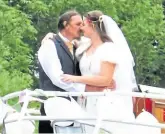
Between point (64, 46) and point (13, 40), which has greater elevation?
point (64, 46)

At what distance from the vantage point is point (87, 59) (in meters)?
4.62

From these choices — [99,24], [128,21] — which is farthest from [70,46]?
[128,21]

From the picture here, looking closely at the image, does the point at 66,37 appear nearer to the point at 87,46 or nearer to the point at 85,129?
the point at 87,46

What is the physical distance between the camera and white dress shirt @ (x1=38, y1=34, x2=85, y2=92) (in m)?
4.64

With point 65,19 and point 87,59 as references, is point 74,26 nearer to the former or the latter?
point 65,19

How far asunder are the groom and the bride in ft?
0.41

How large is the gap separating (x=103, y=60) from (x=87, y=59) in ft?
0.71

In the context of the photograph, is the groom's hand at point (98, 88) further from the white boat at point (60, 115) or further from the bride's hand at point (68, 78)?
the white boat at point (60, 115)

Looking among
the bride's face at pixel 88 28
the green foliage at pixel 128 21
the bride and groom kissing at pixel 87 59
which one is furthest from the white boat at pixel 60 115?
the green foliage at pixel 128 21

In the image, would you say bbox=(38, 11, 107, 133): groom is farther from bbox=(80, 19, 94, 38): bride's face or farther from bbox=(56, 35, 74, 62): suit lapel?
bbox=(80, 19, 94, 38): bride's face

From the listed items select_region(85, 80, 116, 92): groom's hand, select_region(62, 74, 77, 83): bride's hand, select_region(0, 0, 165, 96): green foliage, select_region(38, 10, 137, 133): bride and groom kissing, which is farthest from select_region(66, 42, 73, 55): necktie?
select_region(0, 0, 165, 96): green foliage

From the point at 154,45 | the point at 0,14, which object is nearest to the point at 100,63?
the point at 0,14

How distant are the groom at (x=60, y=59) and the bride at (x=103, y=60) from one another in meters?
0.13

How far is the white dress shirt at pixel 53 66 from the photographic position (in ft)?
15.2
